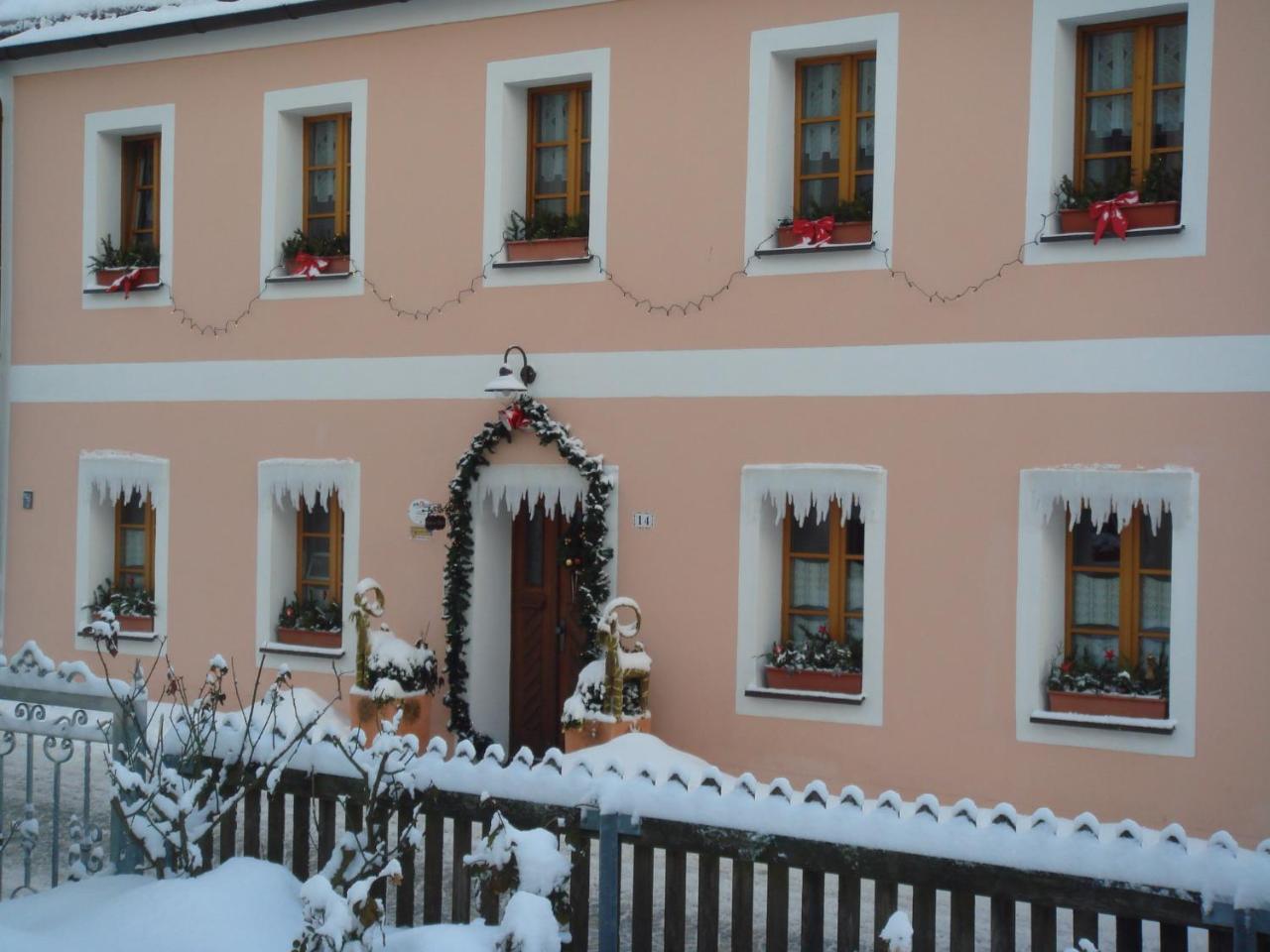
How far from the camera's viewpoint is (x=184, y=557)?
38.1 ft

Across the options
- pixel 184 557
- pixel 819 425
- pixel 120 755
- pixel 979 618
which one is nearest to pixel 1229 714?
pixel 979 618

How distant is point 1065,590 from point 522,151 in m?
4.85

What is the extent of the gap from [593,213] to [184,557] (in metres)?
4.44

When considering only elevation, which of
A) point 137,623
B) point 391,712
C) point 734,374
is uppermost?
point 734,374

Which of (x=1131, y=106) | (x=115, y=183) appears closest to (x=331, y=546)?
(x=115, y=183)

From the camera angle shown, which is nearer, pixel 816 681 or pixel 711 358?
pixel 816 681

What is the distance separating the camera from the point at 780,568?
9578 millimetres

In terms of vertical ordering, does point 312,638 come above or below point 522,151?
below

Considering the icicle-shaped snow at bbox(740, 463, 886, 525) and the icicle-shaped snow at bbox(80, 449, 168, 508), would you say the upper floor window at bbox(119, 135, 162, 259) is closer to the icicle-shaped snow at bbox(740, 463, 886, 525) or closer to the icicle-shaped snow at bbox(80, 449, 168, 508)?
the icicle-shaped snow at bbox(80, 449, 168, 508)

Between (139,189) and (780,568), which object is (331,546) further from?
(780,568)

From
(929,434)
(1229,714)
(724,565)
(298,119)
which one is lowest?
(1229,714)

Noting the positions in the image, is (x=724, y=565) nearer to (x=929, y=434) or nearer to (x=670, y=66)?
(x=929, y=434)

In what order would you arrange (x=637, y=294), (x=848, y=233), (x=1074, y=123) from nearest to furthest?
(x=1074, y=123), (x=848, y=233), (x=637, y=294)

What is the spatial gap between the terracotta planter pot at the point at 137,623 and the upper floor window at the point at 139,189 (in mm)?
3050
